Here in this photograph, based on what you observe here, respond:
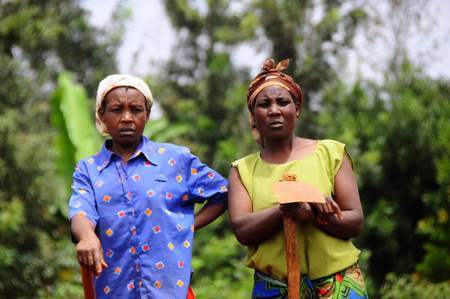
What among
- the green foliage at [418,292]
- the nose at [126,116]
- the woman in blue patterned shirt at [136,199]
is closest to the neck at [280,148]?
the woman in blue patterned shirt at [136,199]

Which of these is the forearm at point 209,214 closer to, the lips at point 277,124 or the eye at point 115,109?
the lips at point 277,124

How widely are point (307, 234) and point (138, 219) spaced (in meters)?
0.77

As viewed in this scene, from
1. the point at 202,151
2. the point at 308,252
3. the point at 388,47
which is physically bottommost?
the point at 308,252

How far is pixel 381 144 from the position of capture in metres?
10.7

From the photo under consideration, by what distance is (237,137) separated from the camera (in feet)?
42.1

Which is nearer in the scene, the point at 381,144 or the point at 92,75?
the point at 381,144

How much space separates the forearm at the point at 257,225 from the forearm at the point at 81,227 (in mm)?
656

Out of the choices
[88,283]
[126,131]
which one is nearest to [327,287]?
[88,283]

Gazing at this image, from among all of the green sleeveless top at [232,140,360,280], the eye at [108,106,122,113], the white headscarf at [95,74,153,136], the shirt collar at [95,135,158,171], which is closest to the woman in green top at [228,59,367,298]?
the green sleeveless top at [232,140,360,280]

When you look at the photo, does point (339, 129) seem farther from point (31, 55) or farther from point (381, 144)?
point (31, 55)

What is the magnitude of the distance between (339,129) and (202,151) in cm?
259

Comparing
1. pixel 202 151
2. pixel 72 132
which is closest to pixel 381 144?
pixel 202 151

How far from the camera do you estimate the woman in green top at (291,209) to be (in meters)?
3.20

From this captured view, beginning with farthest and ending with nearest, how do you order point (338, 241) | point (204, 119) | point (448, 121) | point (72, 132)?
point (204, 119) → point (448, 121) → point (72, 132) → point (338, 241)
